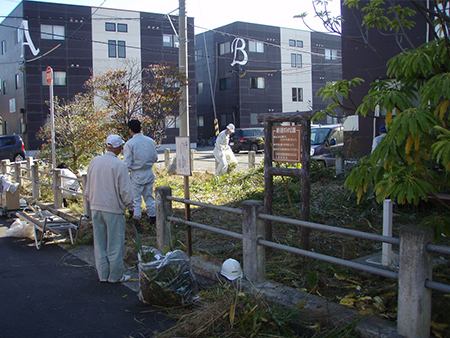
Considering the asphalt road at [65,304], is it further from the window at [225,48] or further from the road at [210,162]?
the window at [225,48]

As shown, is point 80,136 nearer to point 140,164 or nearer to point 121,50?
point 140,164

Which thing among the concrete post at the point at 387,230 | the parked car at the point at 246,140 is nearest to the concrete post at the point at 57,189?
the concrete post at the point at 387,230

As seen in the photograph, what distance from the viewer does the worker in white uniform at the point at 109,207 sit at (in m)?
5.84

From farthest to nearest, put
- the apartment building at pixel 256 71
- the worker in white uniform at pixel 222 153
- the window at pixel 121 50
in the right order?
the apartment building at pixel 256 71 < the window at pixel 121 50 < the worker in white uniform at pixel 222 153

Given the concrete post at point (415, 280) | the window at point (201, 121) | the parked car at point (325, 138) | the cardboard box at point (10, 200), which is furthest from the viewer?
the window at point (201, 121)

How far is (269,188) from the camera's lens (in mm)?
6414

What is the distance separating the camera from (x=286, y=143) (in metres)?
6.12

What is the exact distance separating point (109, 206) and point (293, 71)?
42893 millimetres

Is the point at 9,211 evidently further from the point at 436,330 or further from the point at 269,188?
the point at 436,330

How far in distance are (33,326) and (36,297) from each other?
0.88 m

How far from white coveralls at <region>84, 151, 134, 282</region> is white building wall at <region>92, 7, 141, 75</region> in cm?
3146

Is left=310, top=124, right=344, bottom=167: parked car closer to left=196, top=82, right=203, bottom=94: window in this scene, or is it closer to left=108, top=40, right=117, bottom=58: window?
left=108, top=40, right=117, bottom=58: window

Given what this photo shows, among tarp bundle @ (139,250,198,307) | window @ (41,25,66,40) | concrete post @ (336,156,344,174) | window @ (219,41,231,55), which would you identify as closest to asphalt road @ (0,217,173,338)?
tarp bundle @ (139,250,198,307)

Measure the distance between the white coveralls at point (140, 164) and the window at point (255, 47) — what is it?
3697cm
